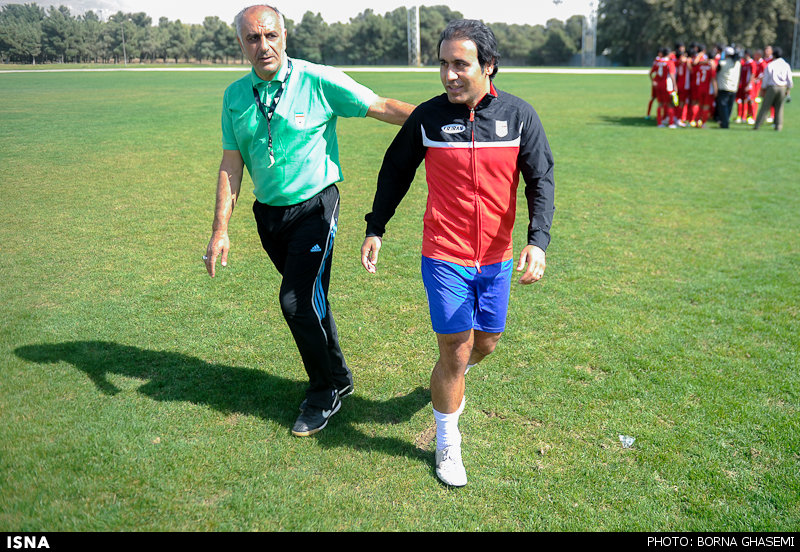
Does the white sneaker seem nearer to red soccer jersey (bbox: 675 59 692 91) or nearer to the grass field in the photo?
the grass field

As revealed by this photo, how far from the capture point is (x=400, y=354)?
4.83m

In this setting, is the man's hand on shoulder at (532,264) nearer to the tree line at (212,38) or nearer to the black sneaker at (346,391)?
the black sneaker at (346,391)

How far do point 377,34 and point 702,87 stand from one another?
283 ft

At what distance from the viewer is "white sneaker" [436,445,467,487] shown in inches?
130

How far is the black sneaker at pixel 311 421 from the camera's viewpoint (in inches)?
148

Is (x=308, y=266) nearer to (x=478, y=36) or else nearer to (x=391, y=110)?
(x=391, y=110)

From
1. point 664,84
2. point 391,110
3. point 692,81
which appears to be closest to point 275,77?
point 391,110

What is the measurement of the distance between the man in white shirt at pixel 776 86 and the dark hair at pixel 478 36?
16.8 metres

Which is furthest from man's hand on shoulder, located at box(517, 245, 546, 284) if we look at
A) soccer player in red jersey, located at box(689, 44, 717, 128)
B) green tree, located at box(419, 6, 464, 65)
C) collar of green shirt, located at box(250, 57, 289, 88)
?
green tree, located at box(419, 6, 464, 65)

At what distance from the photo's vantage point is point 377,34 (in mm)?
97000

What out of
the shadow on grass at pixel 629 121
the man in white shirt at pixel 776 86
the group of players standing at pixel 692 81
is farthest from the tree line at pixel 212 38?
the man in white shirt at pixel 776 86

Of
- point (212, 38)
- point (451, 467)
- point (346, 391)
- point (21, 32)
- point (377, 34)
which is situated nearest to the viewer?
point (451, 467)
